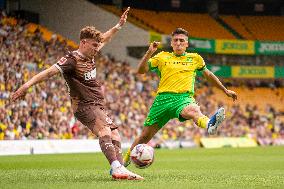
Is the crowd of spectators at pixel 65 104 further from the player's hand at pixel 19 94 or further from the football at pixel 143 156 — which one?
the player's hand at pixel 19 94

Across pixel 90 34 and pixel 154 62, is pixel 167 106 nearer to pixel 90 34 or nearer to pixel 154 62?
pixel 154 62

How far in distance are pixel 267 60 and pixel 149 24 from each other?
35.4ft

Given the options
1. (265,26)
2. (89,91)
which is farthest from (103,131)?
(265,26)

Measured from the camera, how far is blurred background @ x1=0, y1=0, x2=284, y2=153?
1167 inches

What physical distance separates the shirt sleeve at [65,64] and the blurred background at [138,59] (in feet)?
54.5

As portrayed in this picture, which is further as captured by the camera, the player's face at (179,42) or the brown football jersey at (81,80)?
the player's face at (179,42)

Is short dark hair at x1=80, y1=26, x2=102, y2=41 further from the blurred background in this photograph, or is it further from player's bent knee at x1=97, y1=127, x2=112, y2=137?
the blurred background

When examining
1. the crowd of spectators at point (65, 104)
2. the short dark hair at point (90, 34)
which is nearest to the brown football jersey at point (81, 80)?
the short dark hair at point (90, 34)

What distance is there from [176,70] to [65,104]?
19.5 m

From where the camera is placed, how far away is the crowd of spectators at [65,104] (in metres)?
28.0

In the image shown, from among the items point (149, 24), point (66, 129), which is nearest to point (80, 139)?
point (66, 129)

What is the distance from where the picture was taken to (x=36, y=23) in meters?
41.1

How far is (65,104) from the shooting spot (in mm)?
31312

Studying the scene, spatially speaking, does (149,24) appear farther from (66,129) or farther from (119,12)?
(66,129)
